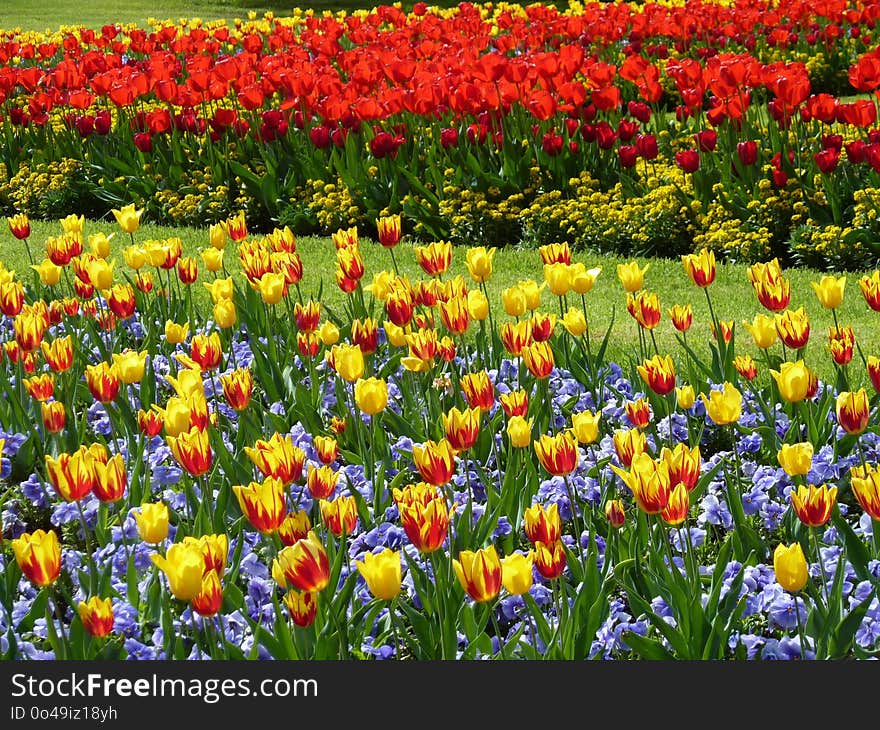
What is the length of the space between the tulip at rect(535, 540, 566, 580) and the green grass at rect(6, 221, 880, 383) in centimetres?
221

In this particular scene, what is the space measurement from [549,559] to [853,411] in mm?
1014

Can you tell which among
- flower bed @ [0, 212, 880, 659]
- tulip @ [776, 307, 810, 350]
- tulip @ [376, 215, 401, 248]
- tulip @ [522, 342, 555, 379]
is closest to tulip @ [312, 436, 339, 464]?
flower bed @ [0, 212, 880, 659]

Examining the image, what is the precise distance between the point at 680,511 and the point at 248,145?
648 cm

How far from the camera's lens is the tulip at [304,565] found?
226 cm

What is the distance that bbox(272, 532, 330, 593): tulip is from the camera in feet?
7.41

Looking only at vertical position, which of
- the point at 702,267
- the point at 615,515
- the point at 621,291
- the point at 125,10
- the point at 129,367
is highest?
the point at 702,267

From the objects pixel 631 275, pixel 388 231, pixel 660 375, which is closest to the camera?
pixel 660 375

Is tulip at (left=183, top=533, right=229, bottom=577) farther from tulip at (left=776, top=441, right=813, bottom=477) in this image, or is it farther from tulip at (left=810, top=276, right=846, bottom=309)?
tulip at (left=810, top=276, right=846, bottom=309)

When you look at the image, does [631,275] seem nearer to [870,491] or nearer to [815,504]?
[815,504]

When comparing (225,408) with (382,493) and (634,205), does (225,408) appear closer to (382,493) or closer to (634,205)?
(382,493)

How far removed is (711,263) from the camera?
3961 mm

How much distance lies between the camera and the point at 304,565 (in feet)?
7.43

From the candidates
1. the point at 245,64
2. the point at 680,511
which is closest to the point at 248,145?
the point at 245,64

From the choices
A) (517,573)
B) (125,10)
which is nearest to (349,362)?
(517,573)
